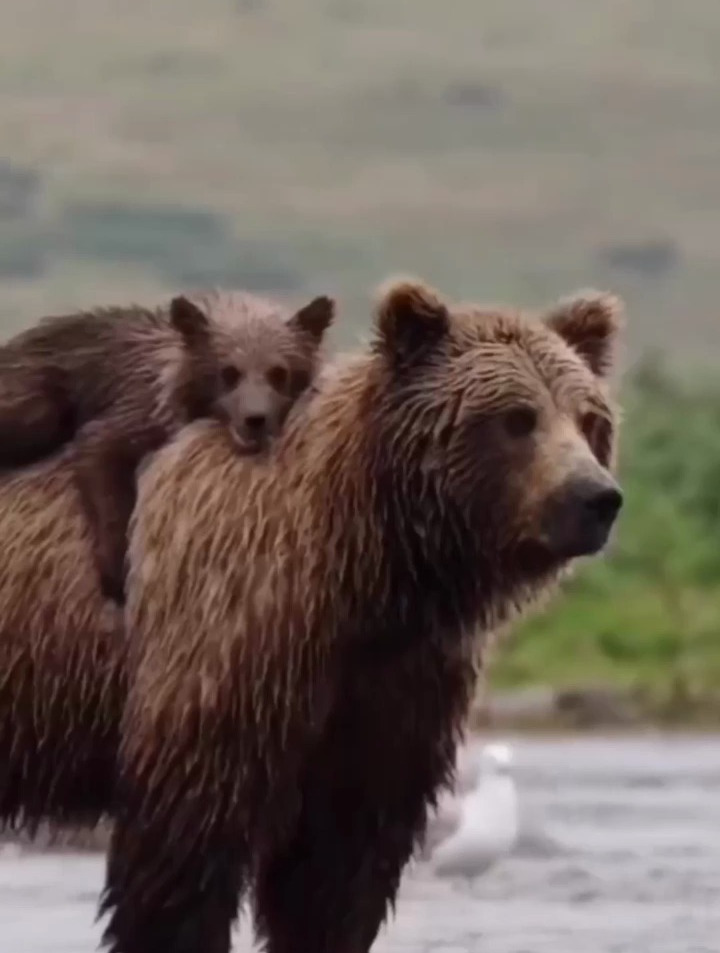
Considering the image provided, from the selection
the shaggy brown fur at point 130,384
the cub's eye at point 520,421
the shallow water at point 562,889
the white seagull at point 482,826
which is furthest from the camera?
the white seagull at point 482,826

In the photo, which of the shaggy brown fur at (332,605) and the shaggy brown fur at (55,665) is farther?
the shaggy brown fur at (55,665)

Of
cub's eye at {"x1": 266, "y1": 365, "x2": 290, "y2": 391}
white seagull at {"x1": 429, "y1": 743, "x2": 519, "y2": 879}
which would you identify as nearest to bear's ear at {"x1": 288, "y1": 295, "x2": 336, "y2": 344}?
cub's eye at {"x1": 266, "y1": 365, "x2": 290, "y2": 391}

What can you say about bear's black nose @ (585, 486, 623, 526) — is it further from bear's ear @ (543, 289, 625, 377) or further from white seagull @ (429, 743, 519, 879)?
white seagull @ (429, 743, 519, 879)

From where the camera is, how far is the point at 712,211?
3131 centimetres

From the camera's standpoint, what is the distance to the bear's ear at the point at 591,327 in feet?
16.6

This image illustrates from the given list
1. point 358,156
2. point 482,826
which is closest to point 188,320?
point 482,826

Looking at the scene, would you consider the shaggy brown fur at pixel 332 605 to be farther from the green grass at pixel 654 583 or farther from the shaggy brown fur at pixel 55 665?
the green grass at pixel 654 583

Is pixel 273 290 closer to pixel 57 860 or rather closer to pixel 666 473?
pixel 666 473

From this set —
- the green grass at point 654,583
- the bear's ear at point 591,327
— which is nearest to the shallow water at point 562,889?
the bear's ear at point 591,327

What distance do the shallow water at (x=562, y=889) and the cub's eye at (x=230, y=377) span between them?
246cm

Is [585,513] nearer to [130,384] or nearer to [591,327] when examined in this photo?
[591,327]

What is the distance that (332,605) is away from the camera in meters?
4.88

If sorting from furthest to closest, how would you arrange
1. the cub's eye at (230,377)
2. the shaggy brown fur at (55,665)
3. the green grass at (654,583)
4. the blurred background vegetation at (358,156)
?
the blurred background vegetation at (358,156), the green grass at (654,583), the cub's eye at (230,377), the shaggy brown fur at (55,665)

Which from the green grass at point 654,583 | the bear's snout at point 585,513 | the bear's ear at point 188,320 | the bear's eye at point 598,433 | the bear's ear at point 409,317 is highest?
the bear's ear at point 409,317
